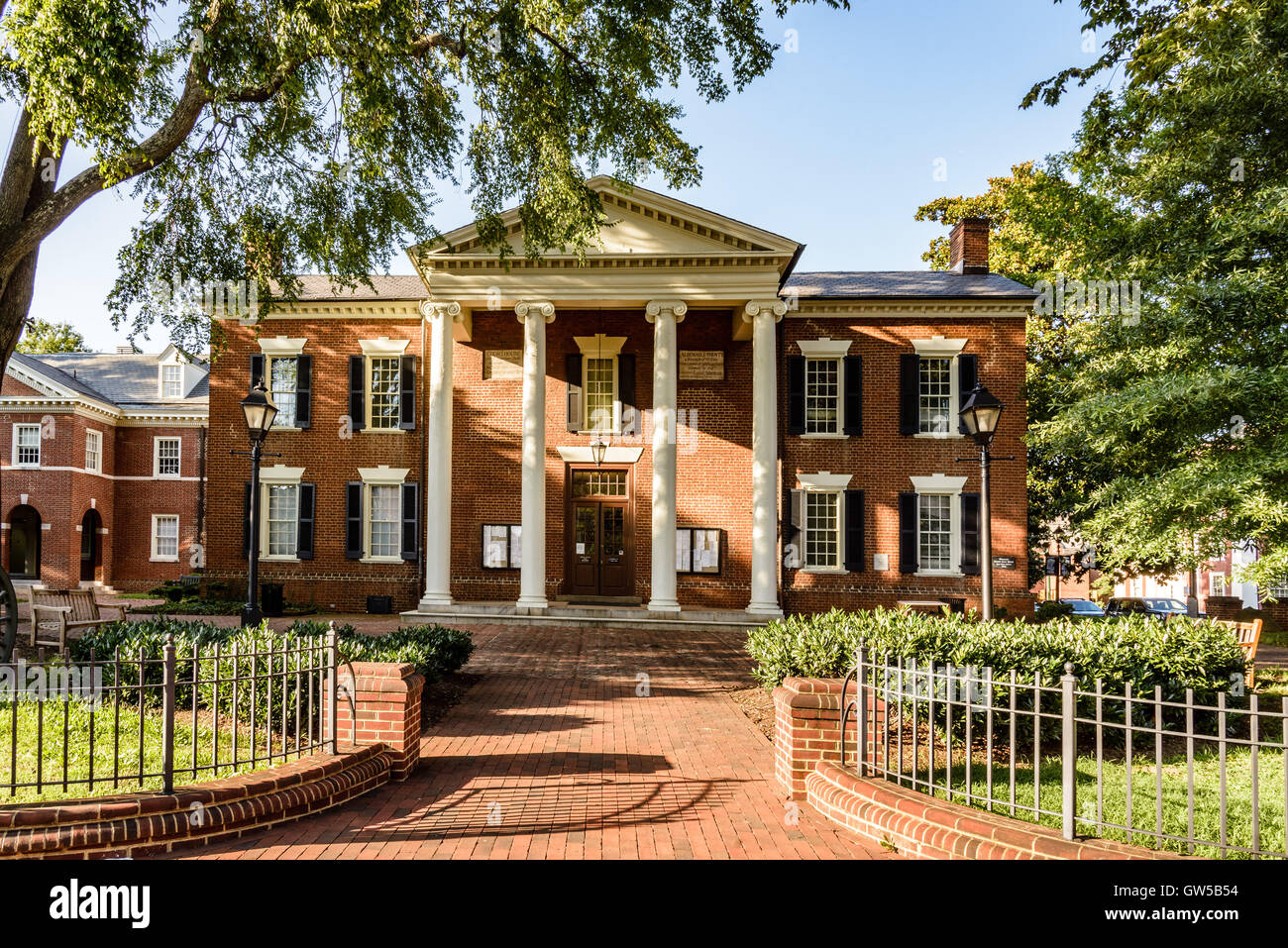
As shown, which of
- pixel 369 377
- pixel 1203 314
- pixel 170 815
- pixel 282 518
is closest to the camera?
pixel 170 815

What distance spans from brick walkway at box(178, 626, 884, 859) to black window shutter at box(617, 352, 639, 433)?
36.3 ft

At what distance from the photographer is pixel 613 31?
10.4 m

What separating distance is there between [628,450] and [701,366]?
3113 millimetres

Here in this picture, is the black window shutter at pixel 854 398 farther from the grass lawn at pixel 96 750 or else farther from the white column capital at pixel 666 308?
the grass lawn at pixel 96 750

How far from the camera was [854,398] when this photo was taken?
2083 cm

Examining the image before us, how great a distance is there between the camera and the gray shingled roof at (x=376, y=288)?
2152cm

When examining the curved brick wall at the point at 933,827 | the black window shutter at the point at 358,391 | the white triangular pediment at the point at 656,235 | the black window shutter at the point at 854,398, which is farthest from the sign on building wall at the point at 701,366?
the curved brick wall at the point at 933,827

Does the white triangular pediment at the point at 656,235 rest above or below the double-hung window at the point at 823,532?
above

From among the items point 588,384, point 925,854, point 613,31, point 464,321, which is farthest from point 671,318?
point 925,854

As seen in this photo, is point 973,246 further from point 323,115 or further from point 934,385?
point 323,115

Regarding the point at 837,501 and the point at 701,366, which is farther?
the point at 701,366

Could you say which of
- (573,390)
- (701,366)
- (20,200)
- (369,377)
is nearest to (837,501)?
(701,366)

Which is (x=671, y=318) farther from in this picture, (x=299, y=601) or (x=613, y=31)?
(x=299, y=601)

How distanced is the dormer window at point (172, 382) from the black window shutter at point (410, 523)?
1808 cm
